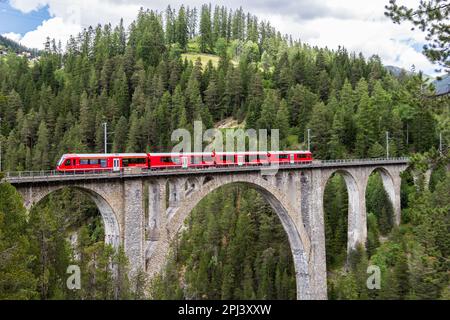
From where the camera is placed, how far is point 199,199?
3381 cm

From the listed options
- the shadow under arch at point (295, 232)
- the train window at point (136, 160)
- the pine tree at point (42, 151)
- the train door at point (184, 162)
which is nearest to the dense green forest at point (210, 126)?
the pine tree at point (42, 151)

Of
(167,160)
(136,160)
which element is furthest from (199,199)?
(136,160)

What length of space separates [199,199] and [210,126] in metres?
47.5

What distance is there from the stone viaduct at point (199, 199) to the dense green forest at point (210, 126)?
1726mm

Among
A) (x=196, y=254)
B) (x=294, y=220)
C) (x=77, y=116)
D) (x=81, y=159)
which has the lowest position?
(x=196, y=254)

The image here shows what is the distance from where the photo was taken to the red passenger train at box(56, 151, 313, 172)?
27875 mm

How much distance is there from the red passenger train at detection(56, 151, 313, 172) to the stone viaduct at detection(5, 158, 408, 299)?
3.78 feet

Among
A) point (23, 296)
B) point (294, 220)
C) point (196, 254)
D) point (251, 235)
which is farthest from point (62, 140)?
point (23, 296)

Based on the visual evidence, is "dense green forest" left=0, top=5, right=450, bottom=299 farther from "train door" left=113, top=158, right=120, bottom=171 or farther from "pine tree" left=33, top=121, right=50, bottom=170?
"train door" left=113, top=158, right=120, bottom=171

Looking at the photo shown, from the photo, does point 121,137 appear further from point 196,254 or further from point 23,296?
point 23,296

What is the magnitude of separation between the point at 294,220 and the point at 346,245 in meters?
13.0

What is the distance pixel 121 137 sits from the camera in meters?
76.9

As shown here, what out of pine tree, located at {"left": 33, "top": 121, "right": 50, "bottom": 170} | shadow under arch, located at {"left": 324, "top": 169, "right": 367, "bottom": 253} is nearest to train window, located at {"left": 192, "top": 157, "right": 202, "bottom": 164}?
shadow under arch, located at {"left": 324, "top": 169, "right": 367, "bottom": 253}

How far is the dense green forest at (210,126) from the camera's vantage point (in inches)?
860
